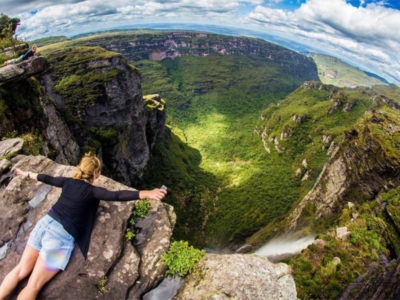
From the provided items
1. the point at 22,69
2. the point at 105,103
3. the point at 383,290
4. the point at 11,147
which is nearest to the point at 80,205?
the point at 11,147

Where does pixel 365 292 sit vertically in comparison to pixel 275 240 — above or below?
above

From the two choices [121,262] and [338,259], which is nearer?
[121,262]

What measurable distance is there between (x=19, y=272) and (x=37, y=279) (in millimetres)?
633

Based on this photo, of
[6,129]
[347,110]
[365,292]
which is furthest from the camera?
[347,110]

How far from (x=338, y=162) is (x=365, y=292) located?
146 feet

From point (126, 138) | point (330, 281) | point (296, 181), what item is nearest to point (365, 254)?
point (330, 281)

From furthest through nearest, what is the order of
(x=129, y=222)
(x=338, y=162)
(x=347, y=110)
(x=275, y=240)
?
(x=347, y=110), (x=275, y=240), (x=338, y=162), (x=129, y=222)

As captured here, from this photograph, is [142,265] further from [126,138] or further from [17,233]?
[126,138]

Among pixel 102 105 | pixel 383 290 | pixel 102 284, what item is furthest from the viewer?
pixel 102 105

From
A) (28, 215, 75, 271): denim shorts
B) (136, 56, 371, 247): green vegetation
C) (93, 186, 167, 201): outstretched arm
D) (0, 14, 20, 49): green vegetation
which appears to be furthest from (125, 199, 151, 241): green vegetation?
(136, 56, 371, 247): green vegetation

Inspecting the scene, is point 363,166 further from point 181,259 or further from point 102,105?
point 102,105

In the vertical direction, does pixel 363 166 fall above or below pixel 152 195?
below

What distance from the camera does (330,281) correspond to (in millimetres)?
23391

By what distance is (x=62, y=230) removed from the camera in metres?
8.59
